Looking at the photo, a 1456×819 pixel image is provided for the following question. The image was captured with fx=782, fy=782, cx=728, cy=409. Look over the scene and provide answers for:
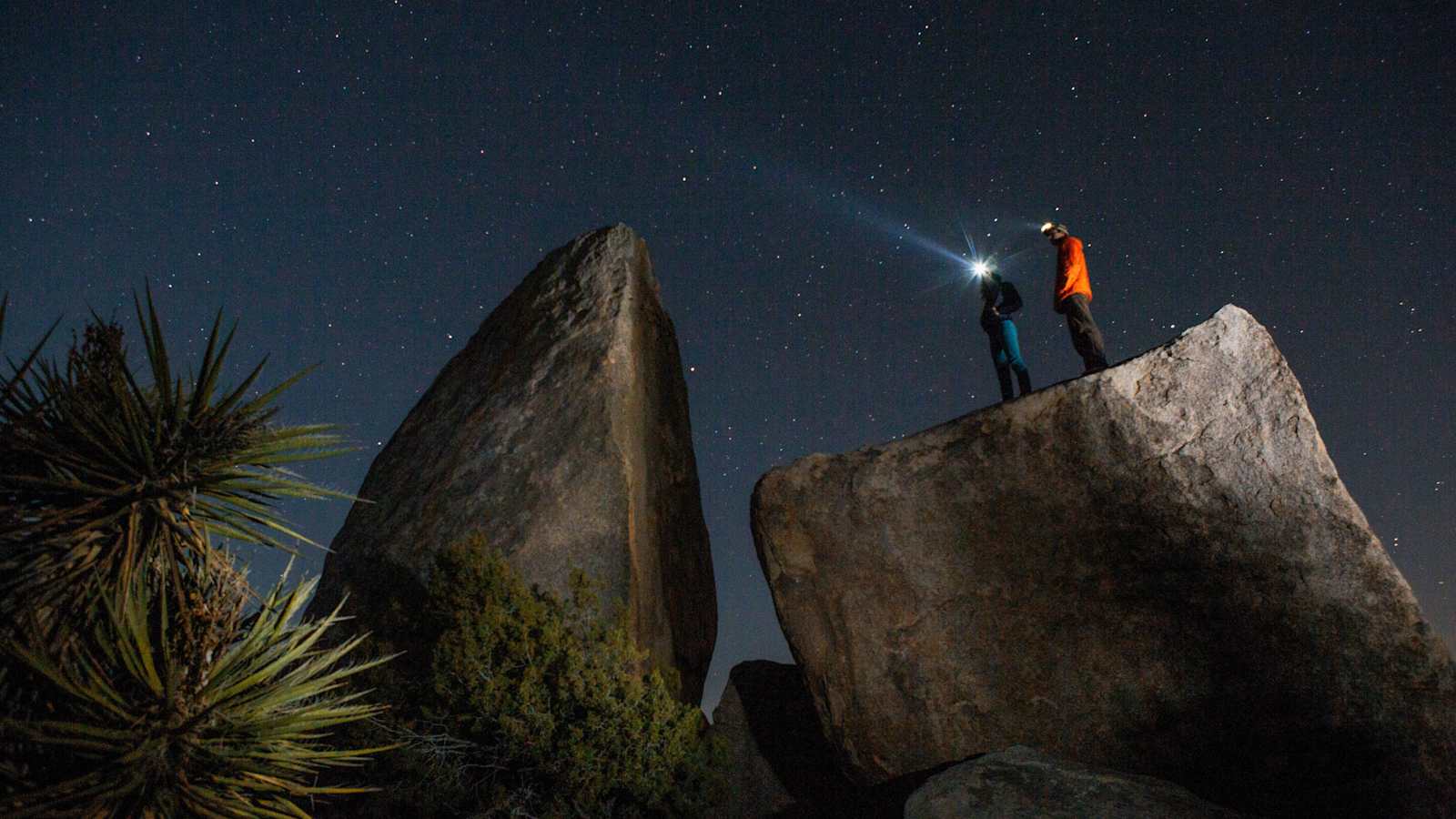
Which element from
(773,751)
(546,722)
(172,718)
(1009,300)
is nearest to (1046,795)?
(546,722)

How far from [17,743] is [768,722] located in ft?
19.1

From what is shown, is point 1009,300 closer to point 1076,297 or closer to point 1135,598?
point 1076,297

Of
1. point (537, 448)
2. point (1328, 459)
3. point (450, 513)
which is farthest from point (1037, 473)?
point (450, 513)

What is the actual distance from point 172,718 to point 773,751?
5305 millimetres

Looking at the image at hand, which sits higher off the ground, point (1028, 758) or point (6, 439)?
point (6, 439)

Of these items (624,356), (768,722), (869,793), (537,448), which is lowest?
(869,793)

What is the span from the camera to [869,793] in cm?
652

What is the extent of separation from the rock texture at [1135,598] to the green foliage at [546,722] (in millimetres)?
1521

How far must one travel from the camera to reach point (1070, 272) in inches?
309

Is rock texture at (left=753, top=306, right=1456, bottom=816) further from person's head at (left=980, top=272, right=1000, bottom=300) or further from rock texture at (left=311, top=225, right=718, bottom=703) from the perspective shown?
person's head at (left=980, top=272, right=1000, bottom=300)

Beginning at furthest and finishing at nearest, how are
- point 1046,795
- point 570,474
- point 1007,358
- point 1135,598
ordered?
point 1007,358, point 570,474, point 1135,598, point 1046,795

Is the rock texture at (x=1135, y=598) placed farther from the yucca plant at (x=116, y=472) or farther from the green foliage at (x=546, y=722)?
the yucca plant at (x=116, y=472)

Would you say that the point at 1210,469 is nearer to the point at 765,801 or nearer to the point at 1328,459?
the point at 1328,459

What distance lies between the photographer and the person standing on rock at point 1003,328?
8.30 meters
